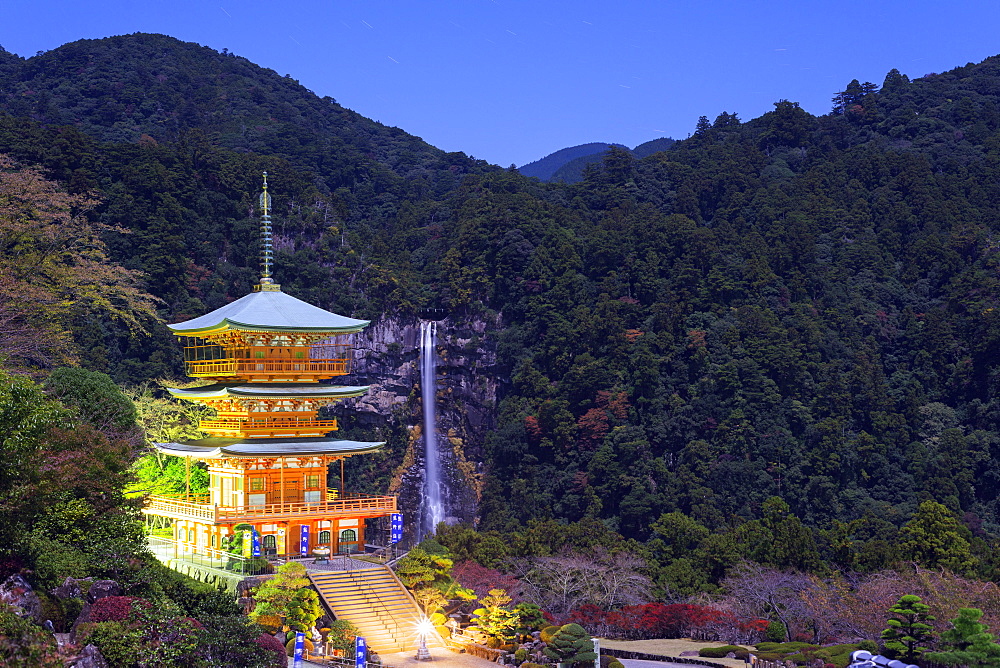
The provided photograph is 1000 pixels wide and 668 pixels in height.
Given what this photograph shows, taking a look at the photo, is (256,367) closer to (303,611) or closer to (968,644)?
(303,611)

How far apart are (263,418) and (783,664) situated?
63.8 ft

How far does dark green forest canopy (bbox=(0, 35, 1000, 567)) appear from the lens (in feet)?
207

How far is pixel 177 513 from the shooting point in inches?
1540

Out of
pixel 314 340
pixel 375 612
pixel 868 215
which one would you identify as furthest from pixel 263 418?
pixel 868 215

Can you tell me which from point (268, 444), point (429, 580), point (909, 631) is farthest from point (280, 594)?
point (909, 631)

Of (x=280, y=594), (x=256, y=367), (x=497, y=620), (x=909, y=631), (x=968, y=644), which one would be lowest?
(x=497, y=620)

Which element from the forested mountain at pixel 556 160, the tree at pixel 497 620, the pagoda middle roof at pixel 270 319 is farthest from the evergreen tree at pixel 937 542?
the forested mountain at pixel 556 160

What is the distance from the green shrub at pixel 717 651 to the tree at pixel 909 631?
4459mm

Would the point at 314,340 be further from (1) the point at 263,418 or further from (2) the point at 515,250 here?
(2) the point at 515,250

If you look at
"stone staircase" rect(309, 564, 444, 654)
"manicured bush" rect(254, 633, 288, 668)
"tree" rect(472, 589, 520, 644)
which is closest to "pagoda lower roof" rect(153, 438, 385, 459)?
"stone staircase" rect(309, 564, 444, 654)

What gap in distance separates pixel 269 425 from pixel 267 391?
1569mm

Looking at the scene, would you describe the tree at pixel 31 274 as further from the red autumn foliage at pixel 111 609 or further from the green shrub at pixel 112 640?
the green shrub at pixel 112 640

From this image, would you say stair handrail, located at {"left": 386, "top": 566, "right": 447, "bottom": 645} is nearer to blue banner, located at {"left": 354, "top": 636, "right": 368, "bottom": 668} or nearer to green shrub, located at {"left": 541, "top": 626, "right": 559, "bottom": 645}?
green shrub, located at {"left": 541, "top": 626, "right": 559, "bottom": 645}

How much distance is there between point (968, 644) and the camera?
27.3 m
